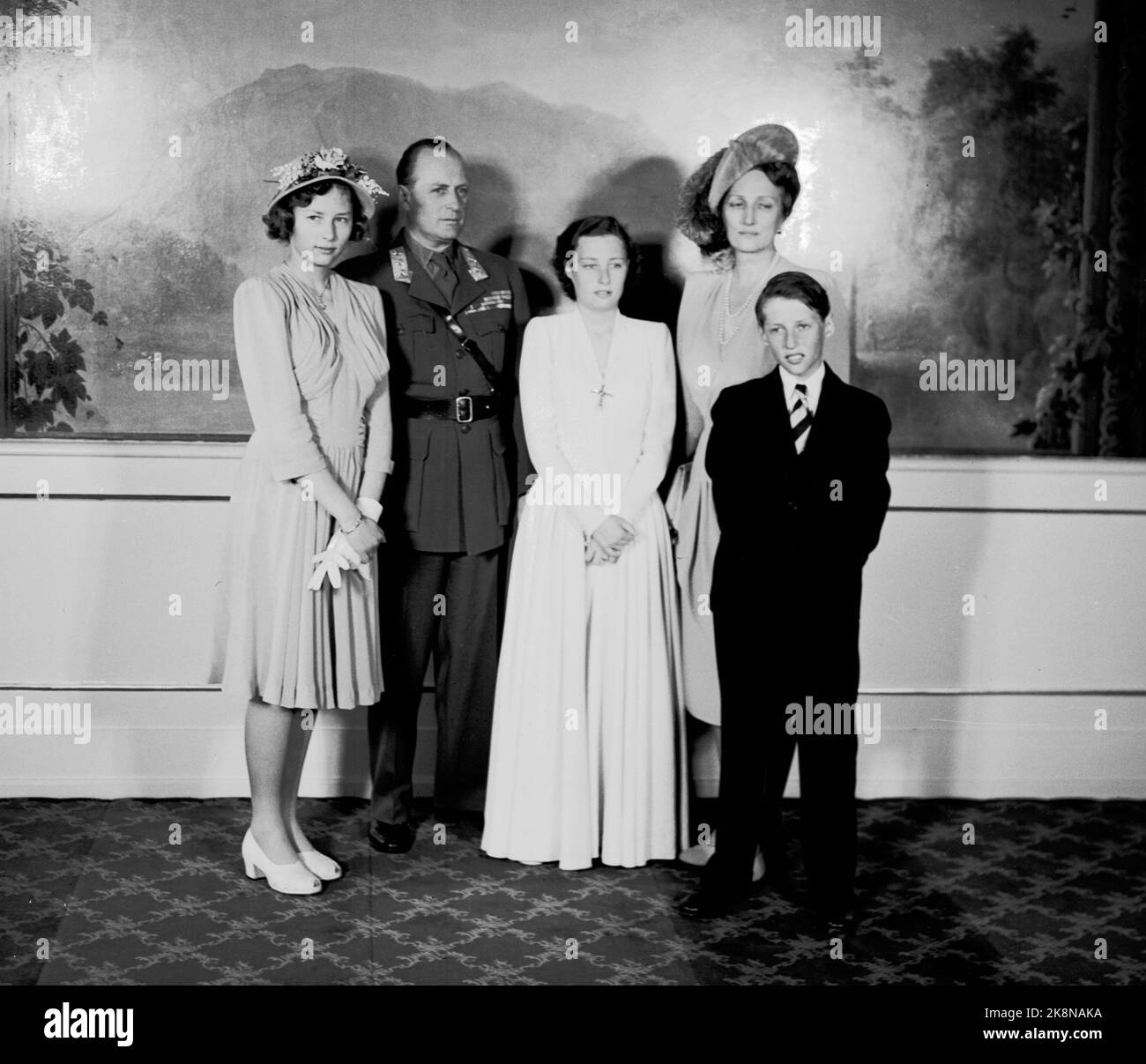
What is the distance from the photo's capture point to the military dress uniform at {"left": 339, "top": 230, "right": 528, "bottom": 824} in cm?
480

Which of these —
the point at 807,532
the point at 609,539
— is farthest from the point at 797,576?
the point at 609,539

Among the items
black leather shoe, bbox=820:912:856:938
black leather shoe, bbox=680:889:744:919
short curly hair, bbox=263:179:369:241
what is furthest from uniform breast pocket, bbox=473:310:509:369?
black leather shoe, bbox=820:912:856:938

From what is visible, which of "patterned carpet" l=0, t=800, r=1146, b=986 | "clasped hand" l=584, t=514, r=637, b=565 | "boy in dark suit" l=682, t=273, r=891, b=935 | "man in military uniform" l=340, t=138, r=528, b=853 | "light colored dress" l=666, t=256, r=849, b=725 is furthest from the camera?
"man in military uniform" l=340, t=138, r=528, b=853

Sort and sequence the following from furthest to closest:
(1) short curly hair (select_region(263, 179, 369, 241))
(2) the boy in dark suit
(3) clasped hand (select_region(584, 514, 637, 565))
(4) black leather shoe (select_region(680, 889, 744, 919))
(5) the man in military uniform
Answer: (5) the man in military uniform < (3) clasped hand (select_region(584, 514, 637, 565)) < (1) short curly hair (select_region(263, 179, 369, 241)) < (4) black leather shoe (select_region(680, 889, 744, 919)) < (2) the boy in dark suit

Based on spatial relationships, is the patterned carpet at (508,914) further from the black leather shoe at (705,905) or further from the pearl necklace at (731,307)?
the pearl necklace at (731,307)

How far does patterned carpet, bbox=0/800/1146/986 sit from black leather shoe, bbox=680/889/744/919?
47 mm

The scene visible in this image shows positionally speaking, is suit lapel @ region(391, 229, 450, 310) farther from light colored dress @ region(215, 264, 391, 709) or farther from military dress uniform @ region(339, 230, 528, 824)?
light colored dress @ region(215, 264, 391, 709)

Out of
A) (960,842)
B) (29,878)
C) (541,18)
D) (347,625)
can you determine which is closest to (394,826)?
(347,625)

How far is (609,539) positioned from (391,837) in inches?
47.2

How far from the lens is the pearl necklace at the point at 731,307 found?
467 cm

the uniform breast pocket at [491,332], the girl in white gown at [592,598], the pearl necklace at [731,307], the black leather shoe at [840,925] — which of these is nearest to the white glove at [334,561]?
the girl in white gown at [592,598]

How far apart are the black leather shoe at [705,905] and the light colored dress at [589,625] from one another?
40 cm

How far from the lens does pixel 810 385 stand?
4203 millimetres

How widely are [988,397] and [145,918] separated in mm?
3449
